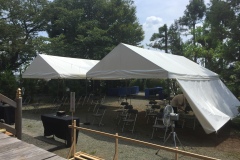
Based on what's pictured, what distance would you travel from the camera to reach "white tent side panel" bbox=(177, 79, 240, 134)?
7078 mm

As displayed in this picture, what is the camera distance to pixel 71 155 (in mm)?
5359

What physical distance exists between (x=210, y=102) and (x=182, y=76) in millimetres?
1636

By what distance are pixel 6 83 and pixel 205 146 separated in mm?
13005

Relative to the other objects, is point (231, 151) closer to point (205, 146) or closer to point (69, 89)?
point (205, 146)

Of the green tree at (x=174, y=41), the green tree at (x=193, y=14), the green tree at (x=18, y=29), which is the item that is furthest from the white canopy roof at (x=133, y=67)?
the green tree at (x=193, y=14)

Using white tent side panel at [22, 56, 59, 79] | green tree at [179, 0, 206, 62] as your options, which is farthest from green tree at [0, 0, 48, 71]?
green tree at [179, 0, 206, 62]

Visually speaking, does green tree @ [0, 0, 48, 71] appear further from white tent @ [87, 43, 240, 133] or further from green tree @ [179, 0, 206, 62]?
green tree @ [179, 0, 206, 62]

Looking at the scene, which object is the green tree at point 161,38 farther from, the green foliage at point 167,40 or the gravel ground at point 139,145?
the gravel ground at point 139,145

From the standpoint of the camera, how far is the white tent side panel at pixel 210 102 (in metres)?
7.08

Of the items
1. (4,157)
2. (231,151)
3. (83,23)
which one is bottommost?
(231,151)

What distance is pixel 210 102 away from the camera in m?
8.63

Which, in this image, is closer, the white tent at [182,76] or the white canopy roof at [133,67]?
the white tent at [182,76]

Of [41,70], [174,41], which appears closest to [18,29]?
[41,70]

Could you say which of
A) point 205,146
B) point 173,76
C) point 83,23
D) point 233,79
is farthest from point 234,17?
point 83,23
